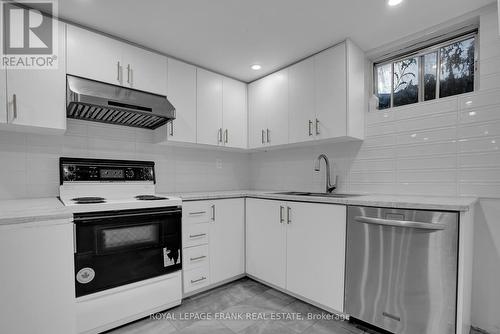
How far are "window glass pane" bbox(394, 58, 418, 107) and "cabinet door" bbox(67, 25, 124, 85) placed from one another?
7.97ft

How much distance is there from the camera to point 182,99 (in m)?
2.34

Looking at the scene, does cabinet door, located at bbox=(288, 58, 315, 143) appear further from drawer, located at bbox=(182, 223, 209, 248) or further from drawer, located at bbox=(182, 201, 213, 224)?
drawer, located at bbox=(182, 223, 209, 248)

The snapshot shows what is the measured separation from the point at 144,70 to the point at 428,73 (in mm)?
2448

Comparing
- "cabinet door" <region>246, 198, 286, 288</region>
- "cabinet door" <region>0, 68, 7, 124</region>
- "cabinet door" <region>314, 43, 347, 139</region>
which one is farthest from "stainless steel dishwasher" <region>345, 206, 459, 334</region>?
"cabinet door" <region>0, 68, 7, 124</region>

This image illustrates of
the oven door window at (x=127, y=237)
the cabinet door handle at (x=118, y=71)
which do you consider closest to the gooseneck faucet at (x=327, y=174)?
the oven door window at (x=127, y=237)

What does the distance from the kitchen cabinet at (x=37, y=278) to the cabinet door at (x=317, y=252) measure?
157 cm

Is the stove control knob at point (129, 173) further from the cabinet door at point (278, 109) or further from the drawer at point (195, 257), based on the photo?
the cabinet door at point (278, 109)

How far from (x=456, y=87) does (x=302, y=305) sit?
215 cm

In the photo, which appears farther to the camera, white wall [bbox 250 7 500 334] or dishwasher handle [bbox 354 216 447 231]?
white wall [bbox 250 7 500 334]

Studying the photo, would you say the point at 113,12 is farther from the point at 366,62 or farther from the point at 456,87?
the point at 456,87

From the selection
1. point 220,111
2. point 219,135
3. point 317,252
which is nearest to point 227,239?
point 317,252

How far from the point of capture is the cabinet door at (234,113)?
271cm

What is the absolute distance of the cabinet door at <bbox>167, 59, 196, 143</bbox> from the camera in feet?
7.46

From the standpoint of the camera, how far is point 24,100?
1.58 m
